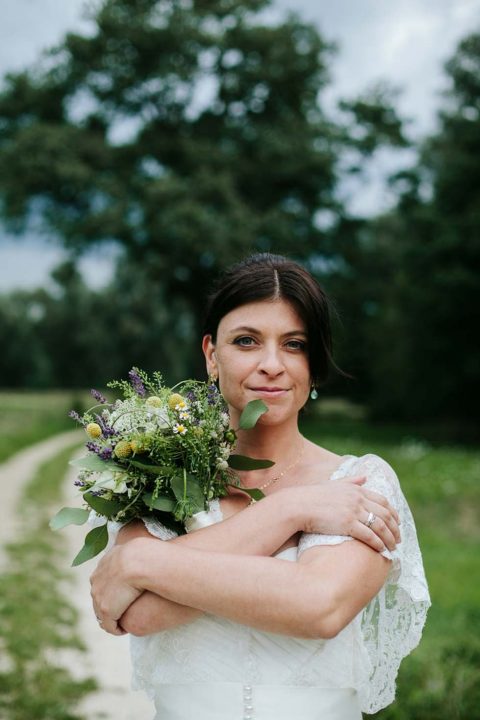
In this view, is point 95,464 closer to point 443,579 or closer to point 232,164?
point 443,579

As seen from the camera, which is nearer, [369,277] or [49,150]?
[49,150]

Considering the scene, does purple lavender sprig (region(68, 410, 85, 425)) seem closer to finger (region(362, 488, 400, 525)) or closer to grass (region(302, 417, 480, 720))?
finger (region(362, 488, 400, 525))

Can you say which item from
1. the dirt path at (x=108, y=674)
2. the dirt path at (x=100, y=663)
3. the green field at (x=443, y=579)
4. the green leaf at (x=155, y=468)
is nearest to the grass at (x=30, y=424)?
the green field at (x=443, y=579)

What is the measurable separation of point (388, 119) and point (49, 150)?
36.8ft

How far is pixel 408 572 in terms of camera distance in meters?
2.17

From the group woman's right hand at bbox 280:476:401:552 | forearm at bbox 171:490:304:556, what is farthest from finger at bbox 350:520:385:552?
forearm at bbox 171:490:304:556

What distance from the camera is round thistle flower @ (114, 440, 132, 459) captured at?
6.47 ft

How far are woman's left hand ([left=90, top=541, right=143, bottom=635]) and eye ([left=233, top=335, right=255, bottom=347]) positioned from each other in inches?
25.0

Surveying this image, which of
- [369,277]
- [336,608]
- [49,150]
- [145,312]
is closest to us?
[336,608]

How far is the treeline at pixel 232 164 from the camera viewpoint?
73.6 ft

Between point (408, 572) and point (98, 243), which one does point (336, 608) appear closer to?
point (408, 572)

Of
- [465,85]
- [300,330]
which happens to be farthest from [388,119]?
[300,330]

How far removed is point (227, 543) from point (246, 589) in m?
0.15

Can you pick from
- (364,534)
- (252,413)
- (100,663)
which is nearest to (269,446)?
(252,413)
